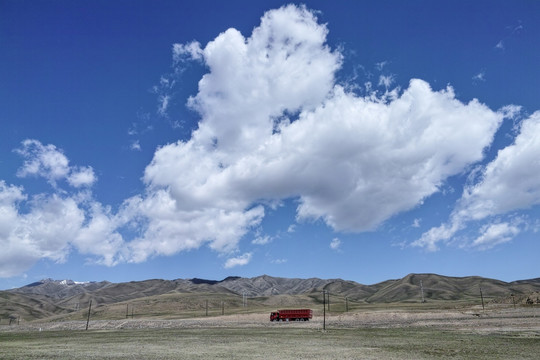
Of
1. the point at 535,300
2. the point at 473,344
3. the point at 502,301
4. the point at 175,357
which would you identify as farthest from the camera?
the point at 502,301

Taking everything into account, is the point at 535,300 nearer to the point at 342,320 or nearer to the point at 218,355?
the point at 342,320

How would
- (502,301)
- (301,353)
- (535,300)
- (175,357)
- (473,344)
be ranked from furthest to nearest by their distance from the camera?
(502,301), (535,300), (473,344), (301,353), (175,357)

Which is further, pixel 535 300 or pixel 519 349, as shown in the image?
pixel 535 300

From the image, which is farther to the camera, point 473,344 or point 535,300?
point 535,300

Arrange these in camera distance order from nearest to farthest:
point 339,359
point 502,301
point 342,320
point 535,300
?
1. point 339,359
2. point 342,320
3. point 535,300
4. point 502,301

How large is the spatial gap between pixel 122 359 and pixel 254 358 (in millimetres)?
12425

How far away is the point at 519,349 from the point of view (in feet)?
136

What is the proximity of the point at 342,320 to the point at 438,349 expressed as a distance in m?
87.9

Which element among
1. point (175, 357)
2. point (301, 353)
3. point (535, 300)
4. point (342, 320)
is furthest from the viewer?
point (535, 300)

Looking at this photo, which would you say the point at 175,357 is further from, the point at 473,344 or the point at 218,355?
the point at 473,344

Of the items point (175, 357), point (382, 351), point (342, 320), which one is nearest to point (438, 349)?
point (382, 351)

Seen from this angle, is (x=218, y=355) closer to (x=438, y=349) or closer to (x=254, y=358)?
(x=254, y=358)

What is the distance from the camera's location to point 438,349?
43156 mm

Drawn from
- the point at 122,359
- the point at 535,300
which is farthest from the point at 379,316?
the point at 122,359
